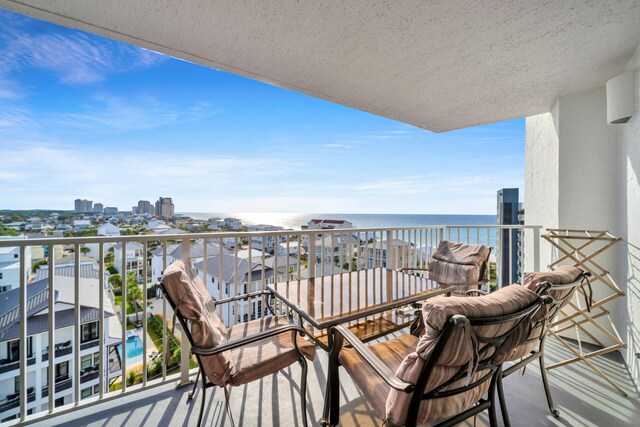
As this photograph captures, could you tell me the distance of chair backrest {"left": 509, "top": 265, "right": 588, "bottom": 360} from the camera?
134 cm

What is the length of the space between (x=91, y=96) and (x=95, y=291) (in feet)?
25.5

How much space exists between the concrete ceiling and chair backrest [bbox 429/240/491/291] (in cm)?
182

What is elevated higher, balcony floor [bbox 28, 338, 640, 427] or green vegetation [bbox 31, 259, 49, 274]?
green vegetation [bbox 31, 259, 49, 274]

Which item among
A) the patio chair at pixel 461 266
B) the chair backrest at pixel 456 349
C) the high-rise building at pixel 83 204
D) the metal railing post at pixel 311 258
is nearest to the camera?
the chair backrest at pixel 456 349

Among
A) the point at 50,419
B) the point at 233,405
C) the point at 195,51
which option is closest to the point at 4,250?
the point at 50,419

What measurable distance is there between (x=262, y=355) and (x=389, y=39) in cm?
254

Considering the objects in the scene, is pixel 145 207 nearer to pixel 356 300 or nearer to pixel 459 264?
pixel 356 300

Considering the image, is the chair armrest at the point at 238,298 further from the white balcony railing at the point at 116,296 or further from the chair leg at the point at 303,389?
the chair leg at the point at 303,389

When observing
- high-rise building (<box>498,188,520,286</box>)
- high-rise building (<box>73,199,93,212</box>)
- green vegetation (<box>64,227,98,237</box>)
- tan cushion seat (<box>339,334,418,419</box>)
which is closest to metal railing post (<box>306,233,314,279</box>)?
tan cushion seat (<box>339,334,418,419</box>)

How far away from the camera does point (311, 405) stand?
1.83 meters

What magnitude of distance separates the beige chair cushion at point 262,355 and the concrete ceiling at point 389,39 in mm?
2288

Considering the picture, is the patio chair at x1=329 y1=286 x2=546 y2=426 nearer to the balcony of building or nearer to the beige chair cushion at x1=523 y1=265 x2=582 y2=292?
the beige chair cushion at x1=523 y1=265 x2=582 y2=292

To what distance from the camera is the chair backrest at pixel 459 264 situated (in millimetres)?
2666

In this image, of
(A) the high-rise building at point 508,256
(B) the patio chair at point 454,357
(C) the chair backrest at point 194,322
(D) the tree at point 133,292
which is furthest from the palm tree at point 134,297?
(A) the high-rise building at point 508,256
